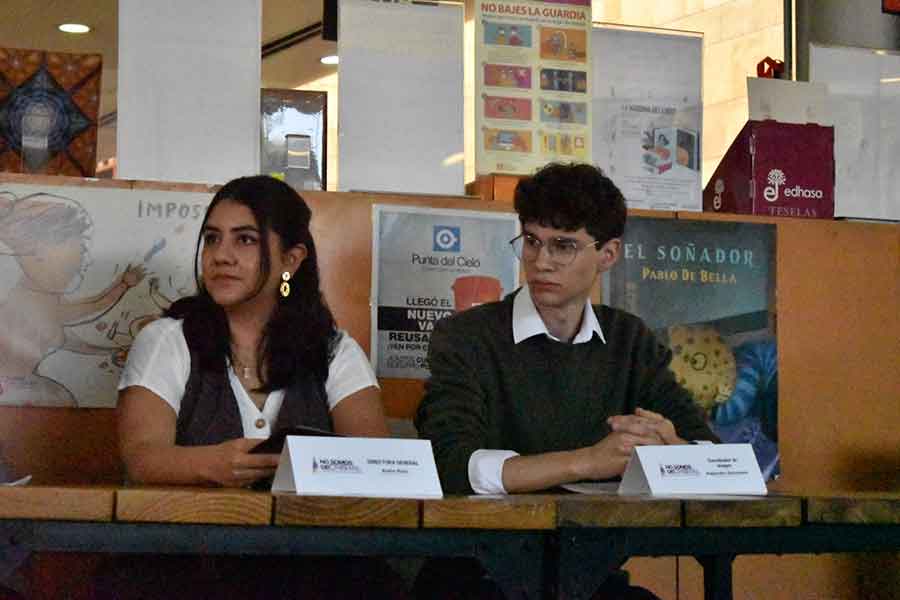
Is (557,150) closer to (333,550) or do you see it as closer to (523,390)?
(523,390)

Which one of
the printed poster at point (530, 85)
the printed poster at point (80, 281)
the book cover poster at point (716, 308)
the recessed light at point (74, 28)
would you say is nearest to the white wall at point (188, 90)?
the printed poster at point (80, 281)

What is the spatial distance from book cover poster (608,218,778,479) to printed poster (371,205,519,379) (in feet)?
1.08

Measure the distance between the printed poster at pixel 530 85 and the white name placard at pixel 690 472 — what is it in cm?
138

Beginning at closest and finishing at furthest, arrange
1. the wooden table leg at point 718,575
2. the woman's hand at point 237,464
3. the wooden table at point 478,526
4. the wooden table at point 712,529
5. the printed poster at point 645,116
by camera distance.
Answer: the wooden table at point 478,526 < the wooden table at point 712,529 < the wooden table leg at point 718,575 < the woman's hand at point 237,464 < the printed poster at point 645,116

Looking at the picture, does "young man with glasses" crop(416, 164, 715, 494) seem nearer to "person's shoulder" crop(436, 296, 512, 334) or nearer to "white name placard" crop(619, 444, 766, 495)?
"person's shoulder" crop(436, 296, 512, 334)

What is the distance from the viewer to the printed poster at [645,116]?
3.45m

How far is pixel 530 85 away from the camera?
3367mm

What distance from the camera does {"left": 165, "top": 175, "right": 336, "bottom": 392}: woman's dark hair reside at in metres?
2.62

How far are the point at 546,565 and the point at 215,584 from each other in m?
0.64

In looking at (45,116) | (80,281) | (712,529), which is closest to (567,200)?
(712,529)

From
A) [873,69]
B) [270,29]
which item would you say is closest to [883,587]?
[873,69]

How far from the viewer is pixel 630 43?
3480 millimetres

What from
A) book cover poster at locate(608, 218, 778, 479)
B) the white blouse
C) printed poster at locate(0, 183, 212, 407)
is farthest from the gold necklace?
book cover poster at locate(608, 218, 778, 479)

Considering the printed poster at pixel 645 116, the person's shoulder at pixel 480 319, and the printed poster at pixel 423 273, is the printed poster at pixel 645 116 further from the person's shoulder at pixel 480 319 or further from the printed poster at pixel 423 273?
the person's shoulder at pixel 480 319
